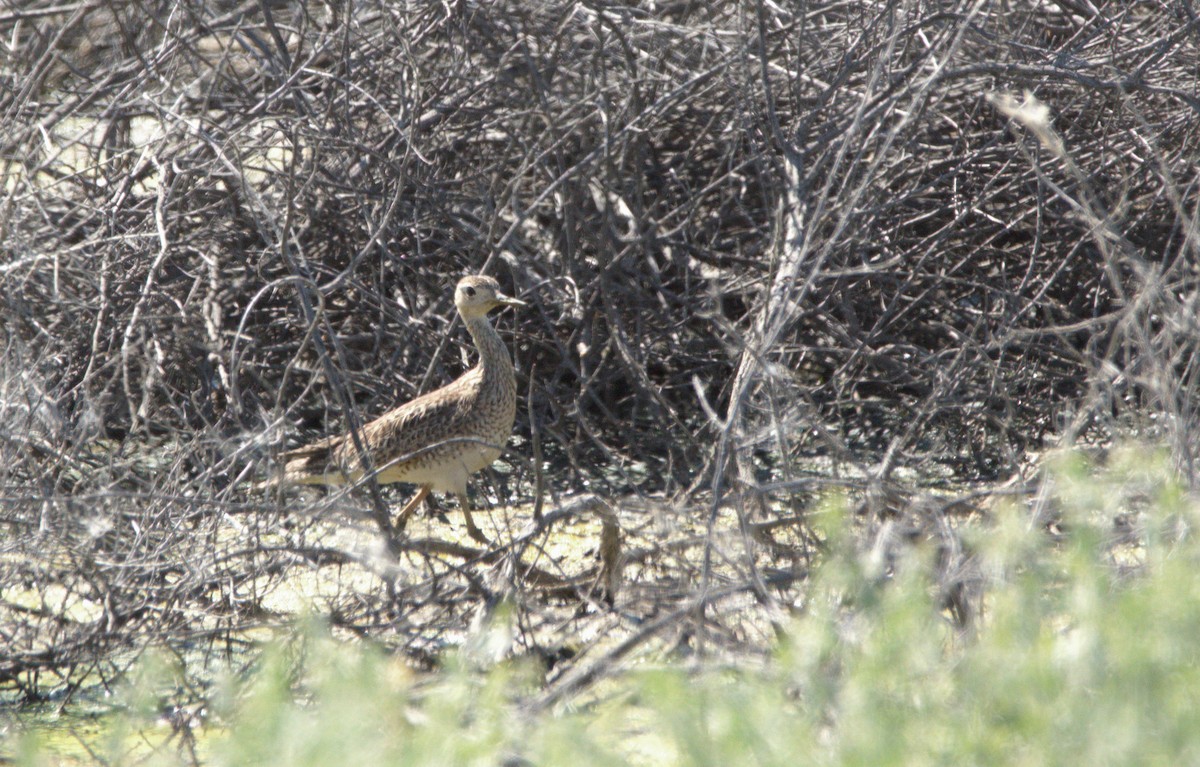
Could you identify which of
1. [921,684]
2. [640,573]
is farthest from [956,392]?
[921,684]

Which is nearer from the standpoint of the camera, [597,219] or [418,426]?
[418,426]

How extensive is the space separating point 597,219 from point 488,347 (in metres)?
0.88

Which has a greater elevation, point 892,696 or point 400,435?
point 892,696

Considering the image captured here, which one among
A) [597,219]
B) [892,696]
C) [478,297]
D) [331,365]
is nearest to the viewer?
[892,696]

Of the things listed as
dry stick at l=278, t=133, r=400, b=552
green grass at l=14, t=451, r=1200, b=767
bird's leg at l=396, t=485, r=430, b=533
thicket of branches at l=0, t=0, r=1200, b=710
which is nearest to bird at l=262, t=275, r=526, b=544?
bird's leg at l=396, t=485, r=430, b=533

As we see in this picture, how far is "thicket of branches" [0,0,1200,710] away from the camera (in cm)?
534

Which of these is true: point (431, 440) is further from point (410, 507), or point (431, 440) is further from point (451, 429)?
point (410, 507)

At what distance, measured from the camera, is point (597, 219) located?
6238 millimetres

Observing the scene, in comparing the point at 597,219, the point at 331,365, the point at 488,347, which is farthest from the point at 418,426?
the point at 331,365

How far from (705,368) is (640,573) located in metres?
2.16

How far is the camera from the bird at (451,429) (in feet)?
18.3

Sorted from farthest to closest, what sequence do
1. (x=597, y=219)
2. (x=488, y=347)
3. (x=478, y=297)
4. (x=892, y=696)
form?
(x=597, y=219) < (x=488, y=347) < (x=478, y=297) < (x=892, y=696)

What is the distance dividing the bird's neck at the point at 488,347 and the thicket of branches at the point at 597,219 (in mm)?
120

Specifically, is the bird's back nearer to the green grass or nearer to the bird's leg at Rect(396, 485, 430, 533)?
the bird's leg at Rect(396, 485, 430, 533)
